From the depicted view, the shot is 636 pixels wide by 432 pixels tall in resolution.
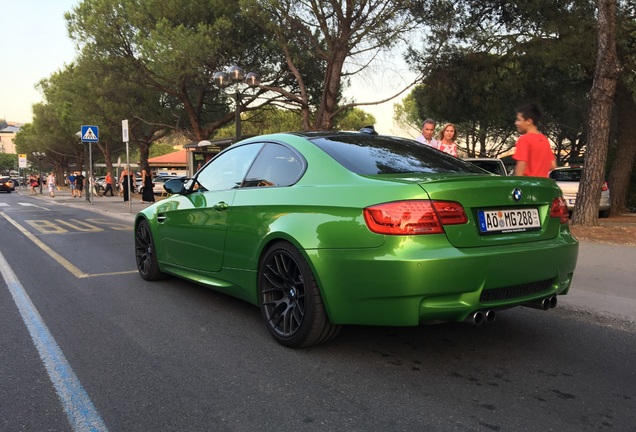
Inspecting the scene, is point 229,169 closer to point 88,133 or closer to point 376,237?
point 376,237

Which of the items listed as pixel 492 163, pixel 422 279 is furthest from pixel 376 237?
pixel 492 163

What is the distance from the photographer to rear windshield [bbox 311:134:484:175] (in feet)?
12.1

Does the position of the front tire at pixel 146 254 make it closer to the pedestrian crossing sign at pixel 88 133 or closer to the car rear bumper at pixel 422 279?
the car rear bumper at pixel 422 279

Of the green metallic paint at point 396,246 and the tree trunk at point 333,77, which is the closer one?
the green metallic paint at point 396,246

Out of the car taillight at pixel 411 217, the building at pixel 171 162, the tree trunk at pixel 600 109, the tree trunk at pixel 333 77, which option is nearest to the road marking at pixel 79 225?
the tree trunk at pixel 333 77

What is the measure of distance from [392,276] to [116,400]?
1.70 m

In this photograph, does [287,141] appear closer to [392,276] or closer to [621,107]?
[392,276]

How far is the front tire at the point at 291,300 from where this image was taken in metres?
3.44

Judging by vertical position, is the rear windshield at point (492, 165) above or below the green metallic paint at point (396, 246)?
above

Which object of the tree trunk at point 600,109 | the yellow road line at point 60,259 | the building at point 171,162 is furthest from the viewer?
the building at point 171,162

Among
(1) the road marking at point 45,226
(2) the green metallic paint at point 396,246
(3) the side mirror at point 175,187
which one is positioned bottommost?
(1) the road marking at point 45,226

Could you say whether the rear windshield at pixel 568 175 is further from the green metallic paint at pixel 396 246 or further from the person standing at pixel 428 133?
the green metallic paint at pixel 396 246

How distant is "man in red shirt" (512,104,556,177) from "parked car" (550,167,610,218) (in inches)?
362

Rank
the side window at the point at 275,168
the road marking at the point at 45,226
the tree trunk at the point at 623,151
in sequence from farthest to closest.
→ 1. the tree trunk at the point at 623,151
2. the road marking at the point at 45,226
3. the side window at the point at 275,168
